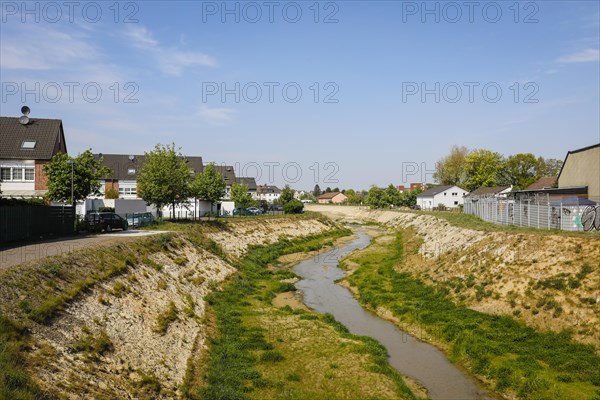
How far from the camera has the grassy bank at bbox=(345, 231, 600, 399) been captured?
56.0 feet

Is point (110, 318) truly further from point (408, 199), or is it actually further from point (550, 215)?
point (408, 199)

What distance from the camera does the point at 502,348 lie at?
804 inches

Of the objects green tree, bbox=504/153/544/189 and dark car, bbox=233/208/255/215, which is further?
green tree, bbox=504/153/544/189

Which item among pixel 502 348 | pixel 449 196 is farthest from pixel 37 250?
pixel 449 196

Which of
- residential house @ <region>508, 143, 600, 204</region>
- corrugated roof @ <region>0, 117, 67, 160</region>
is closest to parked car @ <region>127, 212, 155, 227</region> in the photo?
corrugated roof @ <region>0, 117, 67, 160</region>

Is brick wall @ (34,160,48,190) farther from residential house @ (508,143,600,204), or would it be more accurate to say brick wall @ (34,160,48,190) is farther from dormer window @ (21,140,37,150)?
residential house @ (508,143,600,204)

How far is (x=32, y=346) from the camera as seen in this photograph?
523 inches

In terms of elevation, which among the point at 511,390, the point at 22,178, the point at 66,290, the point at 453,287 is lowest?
the point at 511,390

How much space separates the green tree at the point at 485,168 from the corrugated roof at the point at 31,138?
97.7m

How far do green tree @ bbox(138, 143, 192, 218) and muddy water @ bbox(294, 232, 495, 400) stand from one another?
61.4ft

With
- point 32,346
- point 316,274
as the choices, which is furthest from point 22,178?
point 32,346

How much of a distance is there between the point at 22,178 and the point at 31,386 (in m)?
48.9

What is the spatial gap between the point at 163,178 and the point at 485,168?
92129 millimetres

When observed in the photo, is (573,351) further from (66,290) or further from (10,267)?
(10,267)
